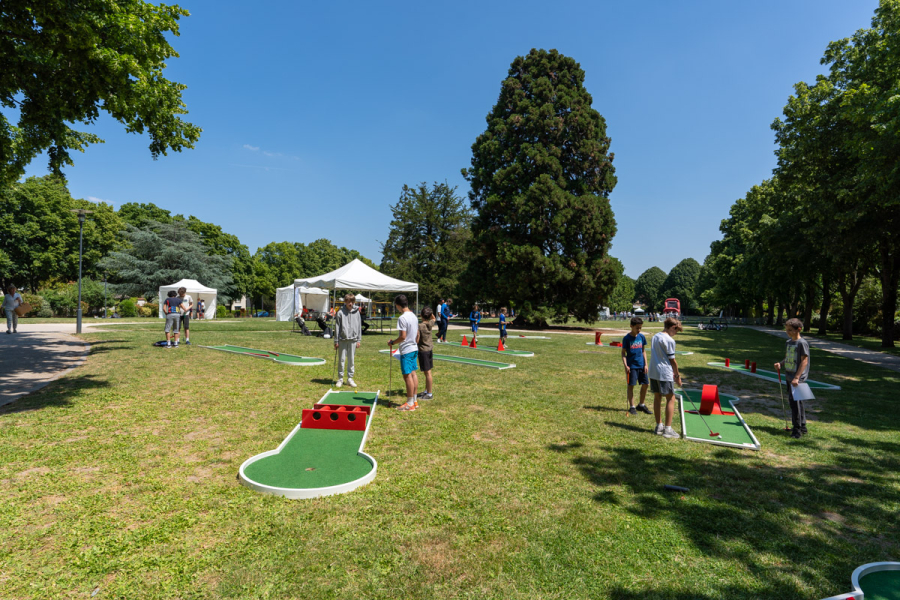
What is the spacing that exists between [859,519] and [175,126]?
1306cm

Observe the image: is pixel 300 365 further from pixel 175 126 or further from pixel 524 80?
pixel 524 80

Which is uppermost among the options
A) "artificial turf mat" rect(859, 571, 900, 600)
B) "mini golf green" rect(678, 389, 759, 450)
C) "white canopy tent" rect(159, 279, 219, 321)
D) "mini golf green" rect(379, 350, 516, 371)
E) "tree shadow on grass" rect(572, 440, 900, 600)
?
"white canopy tent" rect(159, 279, 219, 321)

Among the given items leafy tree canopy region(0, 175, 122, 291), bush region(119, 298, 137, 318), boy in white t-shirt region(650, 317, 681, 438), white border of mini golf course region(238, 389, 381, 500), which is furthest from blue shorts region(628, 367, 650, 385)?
leafy tree canopy region(0, 175, 122, 291)

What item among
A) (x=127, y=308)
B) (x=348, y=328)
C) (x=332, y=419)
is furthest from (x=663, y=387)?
(x=127, y=308)

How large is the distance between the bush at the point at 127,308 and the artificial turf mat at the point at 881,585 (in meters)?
46.9

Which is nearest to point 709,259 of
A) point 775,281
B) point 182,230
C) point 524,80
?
point 775,281

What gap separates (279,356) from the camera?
1330cm

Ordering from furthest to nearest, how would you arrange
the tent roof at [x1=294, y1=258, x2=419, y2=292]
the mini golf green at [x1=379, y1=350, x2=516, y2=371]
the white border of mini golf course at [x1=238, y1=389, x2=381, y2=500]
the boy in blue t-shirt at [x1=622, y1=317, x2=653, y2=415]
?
the tent roof at [x1=294, y1=258, x2=419, y2=292] < the mini golf green at [x1=379, y1=350, x2=516, y2=371] < the boy in blue t-shirt at [x1=622, y1=317, x2=653, y2=415] < the white border of mini golf course at [x1=238, y1=389, x2=381, y2=500]

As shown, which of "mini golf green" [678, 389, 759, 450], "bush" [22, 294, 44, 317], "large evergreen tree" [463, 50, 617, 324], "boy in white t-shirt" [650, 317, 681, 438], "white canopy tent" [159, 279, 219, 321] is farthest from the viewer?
"white canopy tent" [159, 279, 219, 321]

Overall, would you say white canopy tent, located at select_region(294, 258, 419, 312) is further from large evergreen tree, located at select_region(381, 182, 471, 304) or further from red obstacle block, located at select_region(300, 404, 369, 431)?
large evergreen tree, located at select_region(381, 182, 471, 304)

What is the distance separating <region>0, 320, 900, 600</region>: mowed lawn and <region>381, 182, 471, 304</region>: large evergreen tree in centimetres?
3955

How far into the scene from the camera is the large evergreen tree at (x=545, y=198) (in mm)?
29219

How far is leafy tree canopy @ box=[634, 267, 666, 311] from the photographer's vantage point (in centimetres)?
9843

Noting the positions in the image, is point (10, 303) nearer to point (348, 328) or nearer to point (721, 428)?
point (348, 328)
